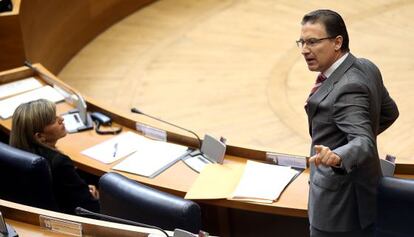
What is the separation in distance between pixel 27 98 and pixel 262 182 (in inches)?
50.8

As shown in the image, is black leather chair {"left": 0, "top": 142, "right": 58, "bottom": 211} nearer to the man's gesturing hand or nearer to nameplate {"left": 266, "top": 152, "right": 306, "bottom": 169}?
nameplate {"left": 266, "top": 152, "right": 306, "bottom": 169}

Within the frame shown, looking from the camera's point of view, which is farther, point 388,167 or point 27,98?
point 27,98

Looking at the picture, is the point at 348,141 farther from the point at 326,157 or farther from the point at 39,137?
the point at 39,137

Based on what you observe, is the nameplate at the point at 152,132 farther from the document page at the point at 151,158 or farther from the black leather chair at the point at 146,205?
the black leather chair at the point at 146,205

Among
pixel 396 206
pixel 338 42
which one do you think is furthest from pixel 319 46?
pixel 396 206

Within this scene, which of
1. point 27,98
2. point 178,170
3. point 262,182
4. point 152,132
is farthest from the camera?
point 27,98

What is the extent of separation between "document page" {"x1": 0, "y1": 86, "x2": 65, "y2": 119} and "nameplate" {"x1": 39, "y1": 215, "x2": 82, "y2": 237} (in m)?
1.11

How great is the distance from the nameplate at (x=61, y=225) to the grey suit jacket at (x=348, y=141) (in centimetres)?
63

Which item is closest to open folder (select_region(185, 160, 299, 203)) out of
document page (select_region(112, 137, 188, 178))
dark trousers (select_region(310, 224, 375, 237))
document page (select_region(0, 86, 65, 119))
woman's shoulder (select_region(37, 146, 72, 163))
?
document page (select_region(112, 137, 188, 178))

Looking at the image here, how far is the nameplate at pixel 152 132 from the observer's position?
2467 mm

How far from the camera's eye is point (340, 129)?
5.20 ft

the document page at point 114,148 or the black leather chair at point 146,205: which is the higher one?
the black leather chair at point 146,205

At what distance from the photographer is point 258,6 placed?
16.5 feet

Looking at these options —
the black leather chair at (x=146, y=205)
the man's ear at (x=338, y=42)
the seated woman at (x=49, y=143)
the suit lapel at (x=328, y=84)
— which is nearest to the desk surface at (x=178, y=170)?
the seated woman at (x=49, y=143)
